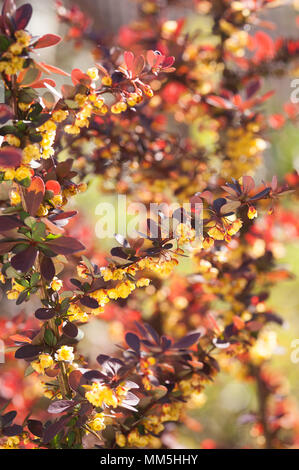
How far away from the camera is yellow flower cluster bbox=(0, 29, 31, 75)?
0.48 m

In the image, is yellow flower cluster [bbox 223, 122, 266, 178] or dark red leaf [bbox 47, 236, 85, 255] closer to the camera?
dark red leaf [bbox 47, 236, 85, 255]

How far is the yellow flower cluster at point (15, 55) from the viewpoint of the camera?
1.59ft

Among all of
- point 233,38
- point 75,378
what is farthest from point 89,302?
point 233,38

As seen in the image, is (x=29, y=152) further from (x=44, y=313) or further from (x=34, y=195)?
(x=44, y=313)

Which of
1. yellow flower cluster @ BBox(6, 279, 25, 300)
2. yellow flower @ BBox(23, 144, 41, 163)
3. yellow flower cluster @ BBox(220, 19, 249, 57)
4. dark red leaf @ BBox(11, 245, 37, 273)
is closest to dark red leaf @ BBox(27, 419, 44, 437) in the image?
yellow flower cluster @ BBox(6, 279, 25, 300)

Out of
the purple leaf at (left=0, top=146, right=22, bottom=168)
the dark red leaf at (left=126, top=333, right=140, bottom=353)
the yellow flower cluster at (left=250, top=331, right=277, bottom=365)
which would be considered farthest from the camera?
the yellow flower cluster at (left=250, top=331, right=277, bottom=365)

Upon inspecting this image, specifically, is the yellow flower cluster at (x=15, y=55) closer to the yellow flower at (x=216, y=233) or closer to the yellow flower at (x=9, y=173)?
the yellow flower at (x=9, y=173)

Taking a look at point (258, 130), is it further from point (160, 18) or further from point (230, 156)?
point (160, 18)

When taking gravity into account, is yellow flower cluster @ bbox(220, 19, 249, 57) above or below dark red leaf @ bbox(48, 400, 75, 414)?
above

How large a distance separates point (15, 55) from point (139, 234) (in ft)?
0.92

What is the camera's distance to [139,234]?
61 centimetres

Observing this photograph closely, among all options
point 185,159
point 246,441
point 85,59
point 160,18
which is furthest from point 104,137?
point 85,59

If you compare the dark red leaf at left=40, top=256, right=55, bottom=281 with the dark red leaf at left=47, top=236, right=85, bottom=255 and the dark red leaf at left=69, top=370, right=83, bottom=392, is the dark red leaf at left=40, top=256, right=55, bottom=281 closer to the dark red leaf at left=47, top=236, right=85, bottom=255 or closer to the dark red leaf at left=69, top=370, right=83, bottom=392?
the dark red leaf at left=47, top=236, right=85, bottom=255

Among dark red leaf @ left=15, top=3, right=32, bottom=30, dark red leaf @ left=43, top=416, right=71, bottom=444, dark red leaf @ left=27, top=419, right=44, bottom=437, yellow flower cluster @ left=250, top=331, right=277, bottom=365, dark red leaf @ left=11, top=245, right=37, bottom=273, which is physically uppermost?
dark red leaf @ left=15, top=3, right=32, bottom=30
